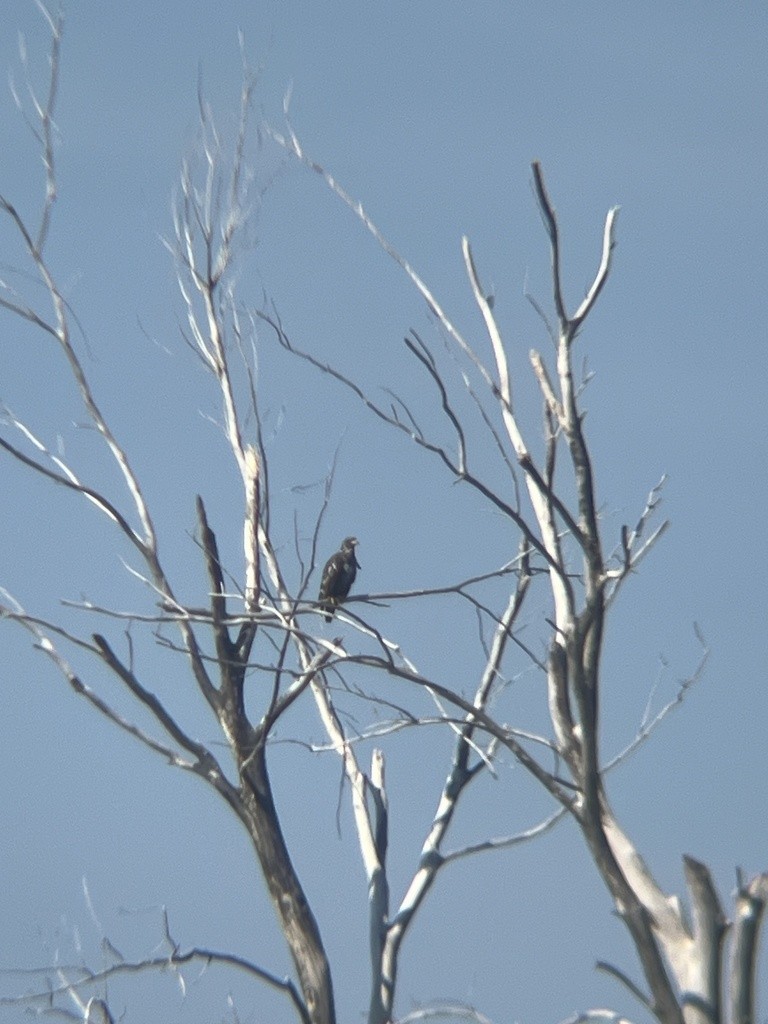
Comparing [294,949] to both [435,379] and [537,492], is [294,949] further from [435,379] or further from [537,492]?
[435,379]

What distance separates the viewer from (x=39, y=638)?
21.9ft

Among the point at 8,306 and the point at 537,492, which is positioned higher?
the point at 8,306

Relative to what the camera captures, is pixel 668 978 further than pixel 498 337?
No

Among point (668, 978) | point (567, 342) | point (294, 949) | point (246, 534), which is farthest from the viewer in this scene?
point (246, 534)

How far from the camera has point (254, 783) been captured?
6.75 meters

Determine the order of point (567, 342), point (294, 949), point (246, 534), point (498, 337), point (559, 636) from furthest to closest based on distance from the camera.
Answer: point (246, 534) < point (294, 949) < point (498, 337) < point (559, 636) < point (567, 342)

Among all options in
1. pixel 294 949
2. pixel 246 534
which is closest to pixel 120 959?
pixel 294 949

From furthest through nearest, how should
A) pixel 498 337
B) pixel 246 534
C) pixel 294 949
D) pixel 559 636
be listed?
pixel 246 534 < pixel 294 949 < pixel 498 337 < pixel 559 636

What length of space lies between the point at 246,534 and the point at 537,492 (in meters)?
2.51

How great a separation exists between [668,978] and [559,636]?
1064 mm

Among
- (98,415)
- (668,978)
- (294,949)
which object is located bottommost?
(668,978)

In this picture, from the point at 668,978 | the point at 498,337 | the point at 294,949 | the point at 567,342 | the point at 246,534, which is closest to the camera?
the point at 668,978

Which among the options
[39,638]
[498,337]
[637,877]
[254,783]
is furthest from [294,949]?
[498,337]

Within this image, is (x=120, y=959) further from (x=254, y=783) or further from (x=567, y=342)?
(x=567, y=342)
